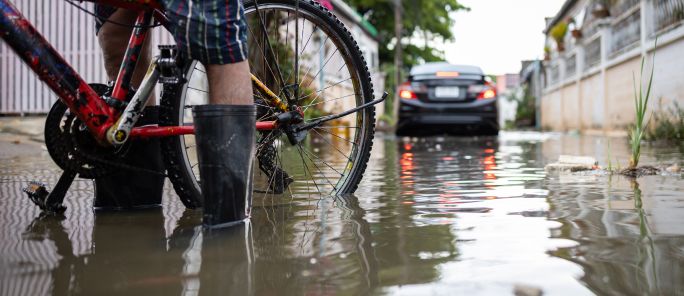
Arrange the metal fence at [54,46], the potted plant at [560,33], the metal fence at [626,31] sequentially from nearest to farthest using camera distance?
1. the metal fence at [54,46]
2. the metal fence at [626,31]
3. the potted plant at [560,33]

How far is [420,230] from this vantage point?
6.44ft

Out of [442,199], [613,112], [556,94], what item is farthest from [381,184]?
[556,94]

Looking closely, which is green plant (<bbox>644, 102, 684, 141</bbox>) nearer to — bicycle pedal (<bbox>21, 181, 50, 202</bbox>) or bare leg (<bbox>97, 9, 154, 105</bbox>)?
bare leg (<bbox>97, 9, 154, 105</bbox>)

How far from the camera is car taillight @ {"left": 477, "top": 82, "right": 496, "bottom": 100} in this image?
439 inches

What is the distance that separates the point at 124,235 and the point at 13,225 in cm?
45

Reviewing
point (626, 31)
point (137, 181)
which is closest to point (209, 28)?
point (137, 181)

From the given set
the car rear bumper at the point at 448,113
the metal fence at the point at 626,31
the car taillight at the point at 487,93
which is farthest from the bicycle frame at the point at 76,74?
the metal fence at the point at 626,31

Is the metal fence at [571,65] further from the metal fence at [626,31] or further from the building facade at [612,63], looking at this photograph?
the metal fence at [626,31]

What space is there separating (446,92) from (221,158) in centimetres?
935

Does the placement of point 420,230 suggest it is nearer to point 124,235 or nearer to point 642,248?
point 642,248

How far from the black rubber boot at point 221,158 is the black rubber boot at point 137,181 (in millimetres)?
503

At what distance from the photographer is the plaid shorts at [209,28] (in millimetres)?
1948

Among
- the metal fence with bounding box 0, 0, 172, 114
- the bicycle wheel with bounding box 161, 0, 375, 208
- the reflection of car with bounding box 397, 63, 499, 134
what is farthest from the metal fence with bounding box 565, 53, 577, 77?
the bicycle wheel with bounding box 161, 0, 375, 208

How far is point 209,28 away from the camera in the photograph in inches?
77.0
